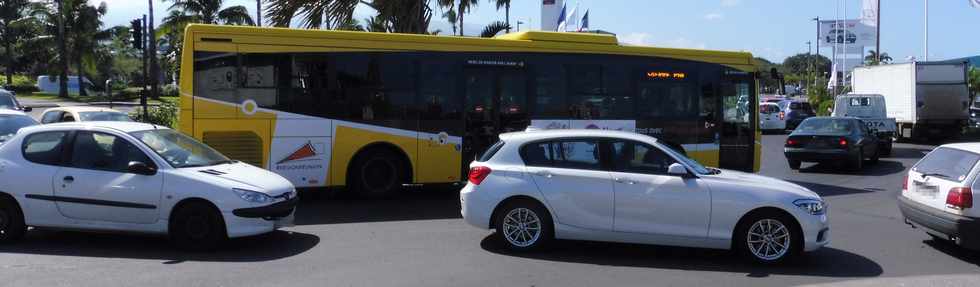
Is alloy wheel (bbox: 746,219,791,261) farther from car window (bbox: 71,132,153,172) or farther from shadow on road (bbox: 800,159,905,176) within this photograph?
shadow on road (bbox: 800,159,905,176)

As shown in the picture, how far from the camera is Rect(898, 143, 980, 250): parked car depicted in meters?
8.09

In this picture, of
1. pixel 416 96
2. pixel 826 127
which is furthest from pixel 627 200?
pixel 826 127

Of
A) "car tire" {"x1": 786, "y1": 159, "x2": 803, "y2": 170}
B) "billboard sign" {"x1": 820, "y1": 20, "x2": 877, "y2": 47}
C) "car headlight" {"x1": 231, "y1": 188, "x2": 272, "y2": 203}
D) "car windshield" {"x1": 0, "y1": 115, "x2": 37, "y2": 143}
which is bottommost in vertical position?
"car tire" {"x1": 786, "y1": 159, "x2": 803, "y2": 170}

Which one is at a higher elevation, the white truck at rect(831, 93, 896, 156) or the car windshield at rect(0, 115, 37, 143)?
the white truck at rect(831, 93, 896, 156)

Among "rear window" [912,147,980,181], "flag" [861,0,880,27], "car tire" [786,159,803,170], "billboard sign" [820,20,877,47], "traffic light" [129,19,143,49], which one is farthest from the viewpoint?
"billboard sign" [820,20,877,47]

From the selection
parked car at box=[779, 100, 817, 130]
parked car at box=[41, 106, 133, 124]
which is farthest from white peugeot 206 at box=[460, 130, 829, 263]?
parked car at box=[779, 100, 817, 130]

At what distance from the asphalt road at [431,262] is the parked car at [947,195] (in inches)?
14.2

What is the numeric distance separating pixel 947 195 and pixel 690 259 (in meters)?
2.84

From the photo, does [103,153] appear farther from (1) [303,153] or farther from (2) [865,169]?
(2) [865,169]

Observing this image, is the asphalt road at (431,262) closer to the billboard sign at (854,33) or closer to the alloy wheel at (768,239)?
the alloy wheel at (768,239)

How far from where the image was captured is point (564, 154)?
8406 mm

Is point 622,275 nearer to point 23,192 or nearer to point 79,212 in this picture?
point 79,212

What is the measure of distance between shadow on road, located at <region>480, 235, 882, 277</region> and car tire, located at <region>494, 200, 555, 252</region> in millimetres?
116

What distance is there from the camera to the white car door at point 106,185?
824 cm
